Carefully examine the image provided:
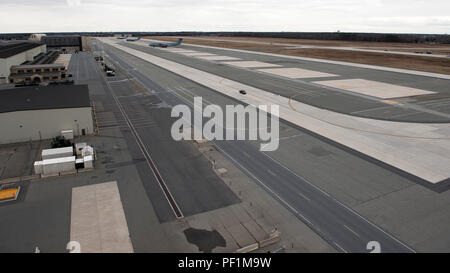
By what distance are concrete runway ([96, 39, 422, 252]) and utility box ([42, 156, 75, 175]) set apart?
20133 mm

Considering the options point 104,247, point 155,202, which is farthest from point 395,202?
point 104,247

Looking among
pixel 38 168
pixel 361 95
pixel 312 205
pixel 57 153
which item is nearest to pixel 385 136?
pixel 312 205

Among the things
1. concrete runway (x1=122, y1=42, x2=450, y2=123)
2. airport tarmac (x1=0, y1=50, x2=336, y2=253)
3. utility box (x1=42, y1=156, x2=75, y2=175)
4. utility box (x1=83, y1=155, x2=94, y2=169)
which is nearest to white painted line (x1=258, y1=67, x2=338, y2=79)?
concrete runway (x1=122, y1=42, x2=450, y2=123)

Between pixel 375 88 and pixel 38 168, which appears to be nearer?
pixel 38 168

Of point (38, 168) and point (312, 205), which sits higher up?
point (38, 168)

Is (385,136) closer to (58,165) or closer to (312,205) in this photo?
(312,205)

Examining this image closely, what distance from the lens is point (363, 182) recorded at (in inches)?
1300

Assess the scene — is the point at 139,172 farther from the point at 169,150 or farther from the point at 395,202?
the point at 395,202

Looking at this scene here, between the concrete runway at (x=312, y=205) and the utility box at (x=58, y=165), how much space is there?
20.1m

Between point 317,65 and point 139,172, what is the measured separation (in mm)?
113788

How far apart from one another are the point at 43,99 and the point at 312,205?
46.4m

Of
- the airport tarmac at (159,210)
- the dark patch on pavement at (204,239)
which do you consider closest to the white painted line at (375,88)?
the airport tarmac at (159,210)

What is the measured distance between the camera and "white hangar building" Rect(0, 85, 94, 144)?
43.5m

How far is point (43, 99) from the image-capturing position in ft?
158
